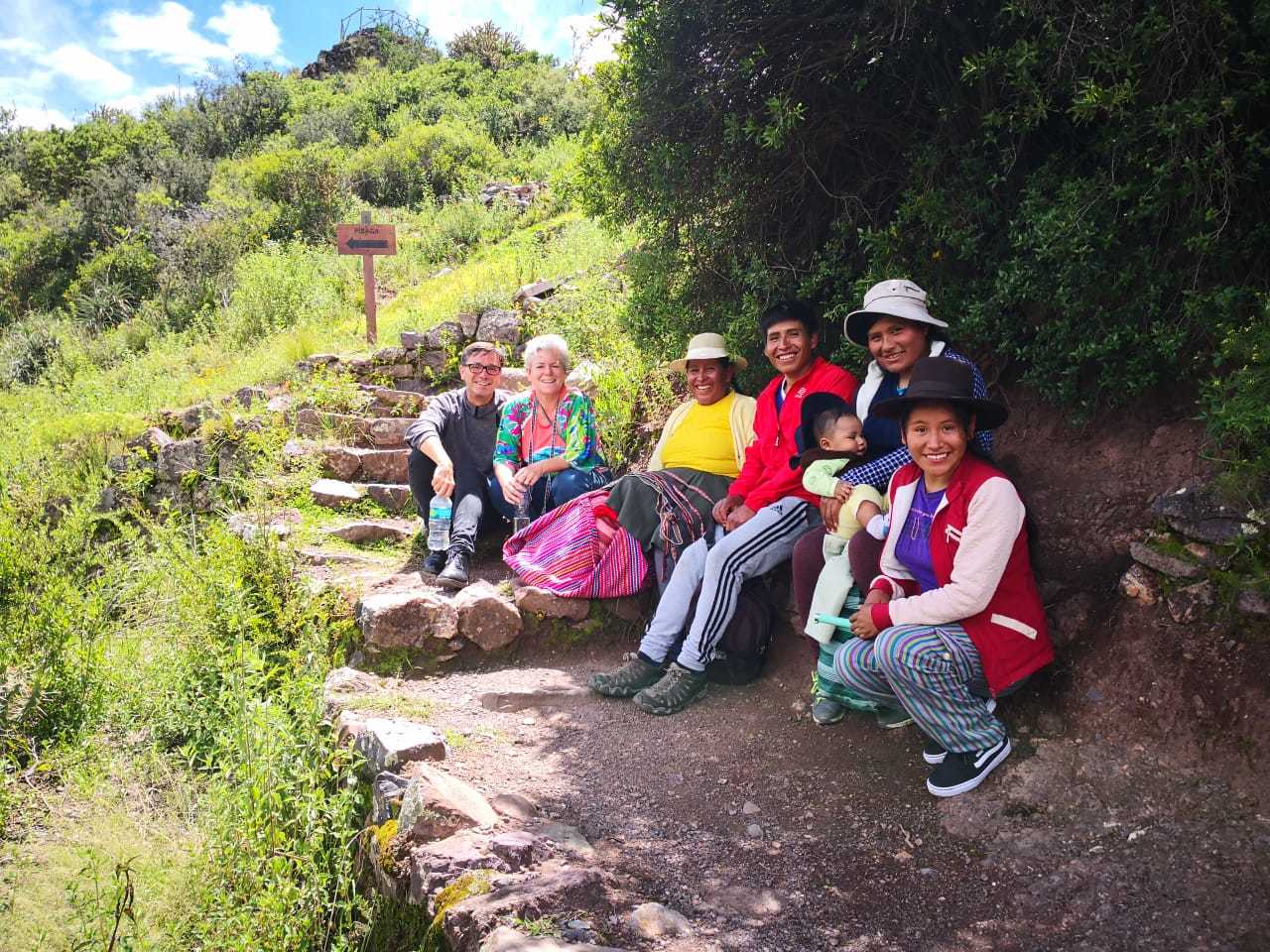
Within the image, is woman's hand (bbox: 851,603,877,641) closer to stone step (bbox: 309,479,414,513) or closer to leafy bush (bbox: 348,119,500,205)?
stone step (bbox: 309,479,414,513)

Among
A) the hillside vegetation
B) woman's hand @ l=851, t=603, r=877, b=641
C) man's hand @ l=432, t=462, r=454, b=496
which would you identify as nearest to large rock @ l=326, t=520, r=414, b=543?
the hillside vegetation

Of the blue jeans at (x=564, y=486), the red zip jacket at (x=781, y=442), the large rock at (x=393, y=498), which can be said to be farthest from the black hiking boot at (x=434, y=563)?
the red zip jacket at (x=781, y=442)

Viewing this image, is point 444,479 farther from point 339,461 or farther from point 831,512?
point 339,461

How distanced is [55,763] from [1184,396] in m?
5.68

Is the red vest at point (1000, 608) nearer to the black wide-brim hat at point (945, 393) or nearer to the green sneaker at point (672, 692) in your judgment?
the black wide-brim hat at point (945, 393)

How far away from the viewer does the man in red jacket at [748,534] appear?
159 inches

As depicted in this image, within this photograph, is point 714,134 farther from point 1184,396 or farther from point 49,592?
point 49,592

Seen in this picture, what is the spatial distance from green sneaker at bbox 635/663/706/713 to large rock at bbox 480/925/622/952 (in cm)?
171

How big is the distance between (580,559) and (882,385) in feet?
6.46

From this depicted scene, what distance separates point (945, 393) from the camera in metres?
3.08

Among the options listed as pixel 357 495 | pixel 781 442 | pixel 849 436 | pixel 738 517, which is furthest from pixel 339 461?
pixel 849 436

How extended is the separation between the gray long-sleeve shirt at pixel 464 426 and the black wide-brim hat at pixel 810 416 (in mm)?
2359

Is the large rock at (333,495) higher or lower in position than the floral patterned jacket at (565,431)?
lower

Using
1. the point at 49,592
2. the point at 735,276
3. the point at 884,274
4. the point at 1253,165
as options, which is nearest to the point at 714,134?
the point at 735,276
